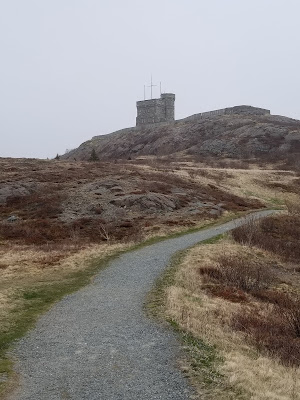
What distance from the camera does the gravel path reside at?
1062cm

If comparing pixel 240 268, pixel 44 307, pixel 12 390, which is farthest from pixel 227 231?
pixel 12 390

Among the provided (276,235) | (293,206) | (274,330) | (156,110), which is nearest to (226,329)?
(274,330)

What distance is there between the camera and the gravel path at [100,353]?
10.6 metres

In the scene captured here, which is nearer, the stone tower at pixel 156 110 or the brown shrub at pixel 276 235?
the brown shrub at pixel 276 235

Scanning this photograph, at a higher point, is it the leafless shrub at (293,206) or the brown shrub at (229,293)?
the leafless shrub at (293,206)

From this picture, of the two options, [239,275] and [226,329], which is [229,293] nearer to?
[239,275]

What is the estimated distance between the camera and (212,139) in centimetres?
12138

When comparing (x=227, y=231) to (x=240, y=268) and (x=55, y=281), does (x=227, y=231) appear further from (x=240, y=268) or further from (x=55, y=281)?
(x=55, y=281)

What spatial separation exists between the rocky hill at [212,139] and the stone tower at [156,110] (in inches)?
205

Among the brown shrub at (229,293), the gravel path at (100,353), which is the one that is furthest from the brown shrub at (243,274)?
the gravel path at (100,353)

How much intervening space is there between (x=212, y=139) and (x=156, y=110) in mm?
36698

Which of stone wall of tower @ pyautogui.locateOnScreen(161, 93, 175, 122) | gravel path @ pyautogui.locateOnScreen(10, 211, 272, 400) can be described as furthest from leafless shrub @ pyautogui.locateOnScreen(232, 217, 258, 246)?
stone wall of tower @ pyautogui.locateOnScreen(161, 93, 175, 122)

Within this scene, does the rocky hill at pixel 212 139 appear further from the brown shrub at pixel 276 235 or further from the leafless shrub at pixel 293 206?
the brown shrub at pixel 276 235

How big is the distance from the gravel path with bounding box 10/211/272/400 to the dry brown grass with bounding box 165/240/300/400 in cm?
125
